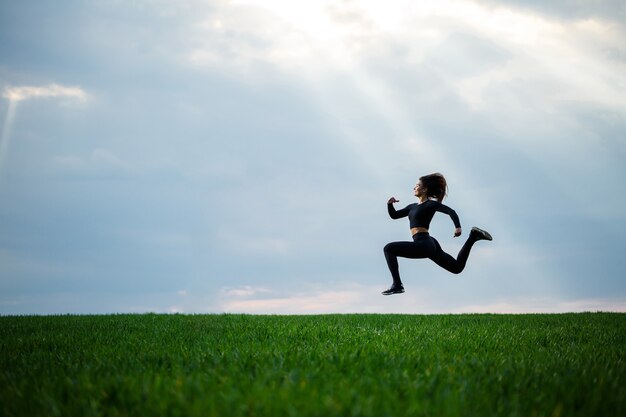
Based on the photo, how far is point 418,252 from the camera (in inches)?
362

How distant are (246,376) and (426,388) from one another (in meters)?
1.67

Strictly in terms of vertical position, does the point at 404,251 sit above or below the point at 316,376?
above

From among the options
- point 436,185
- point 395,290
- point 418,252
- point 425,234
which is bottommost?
point 395,290

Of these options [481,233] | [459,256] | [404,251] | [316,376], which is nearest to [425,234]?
[404,251]

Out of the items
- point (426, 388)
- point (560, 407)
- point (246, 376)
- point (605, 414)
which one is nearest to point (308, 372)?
point (246, 376)

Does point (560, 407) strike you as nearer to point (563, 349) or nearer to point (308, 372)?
point (308, 372)

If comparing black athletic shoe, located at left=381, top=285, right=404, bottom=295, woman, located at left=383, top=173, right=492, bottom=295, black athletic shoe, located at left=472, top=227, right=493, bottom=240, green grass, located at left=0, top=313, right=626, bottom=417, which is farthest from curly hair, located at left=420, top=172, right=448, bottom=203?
green grass, located at left=0, top=313, right=626, bottom=417

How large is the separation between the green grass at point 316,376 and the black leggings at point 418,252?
1.24 m

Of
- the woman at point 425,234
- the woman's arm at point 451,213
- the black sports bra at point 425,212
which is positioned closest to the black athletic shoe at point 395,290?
the woman at point 425,234

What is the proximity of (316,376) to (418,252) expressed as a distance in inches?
178

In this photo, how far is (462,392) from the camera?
4652 millimetres

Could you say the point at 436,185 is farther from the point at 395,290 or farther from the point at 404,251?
the point at 395,290

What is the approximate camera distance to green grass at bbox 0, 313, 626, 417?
4137mm

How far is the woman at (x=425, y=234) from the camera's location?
30.2 ft
